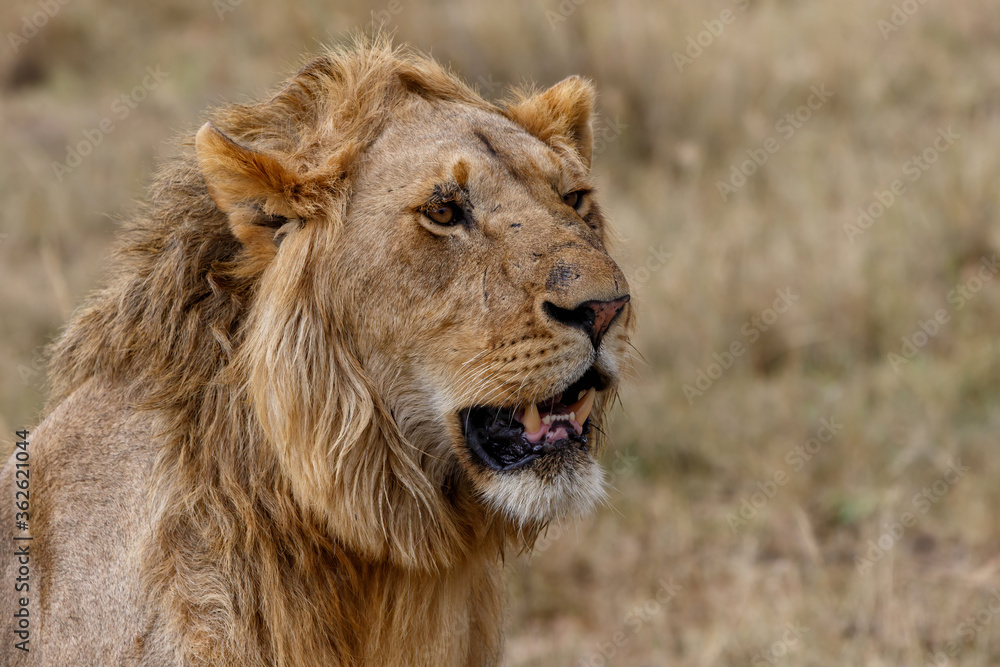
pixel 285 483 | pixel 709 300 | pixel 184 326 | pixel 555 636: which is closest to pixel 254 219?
pixel 184 326

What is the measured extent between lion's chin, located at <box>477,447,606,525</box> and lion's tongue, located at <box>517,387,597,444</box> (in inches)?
2.1

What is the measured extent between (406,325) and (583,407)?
50 centimetres

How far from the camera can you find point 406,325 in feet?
8.84

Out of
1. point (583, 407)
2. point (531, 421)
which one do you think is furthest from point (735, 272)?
point (531, 421)

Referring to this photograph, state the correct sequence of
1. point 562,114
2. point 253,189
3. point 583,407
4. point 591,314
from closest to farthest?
1. point 591,314
2. point 253,189
3. point 583,407
4. point 562,114

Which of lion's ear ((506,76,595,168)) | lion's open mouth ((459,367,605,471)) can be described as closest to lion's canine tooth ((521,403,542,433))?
lion's open mouth ((459,367,605,471))

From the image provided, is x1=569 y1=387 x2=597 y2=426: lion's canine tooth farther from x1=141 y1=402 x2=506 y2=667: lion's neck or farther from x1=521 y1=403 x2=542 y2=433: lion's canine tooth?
x1=141 y1=402 x2=506 y2=667: lion's neck

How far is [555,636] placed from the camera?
16.8 ft

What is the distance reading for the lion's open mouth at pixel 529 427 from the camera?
2.71 metres

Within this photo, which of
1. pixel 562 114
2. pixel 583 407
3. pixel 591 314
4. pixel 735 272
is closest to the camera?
pixel 591 314

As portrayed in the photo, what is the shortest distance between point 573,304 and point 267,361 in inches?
29.8

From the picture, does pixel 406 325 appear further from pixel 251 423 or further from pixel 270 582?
pixel 270 582

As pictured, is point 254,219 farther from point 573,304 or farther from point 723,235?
point 723,235

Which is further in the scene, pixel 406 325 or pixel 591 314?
pixel 406 325
